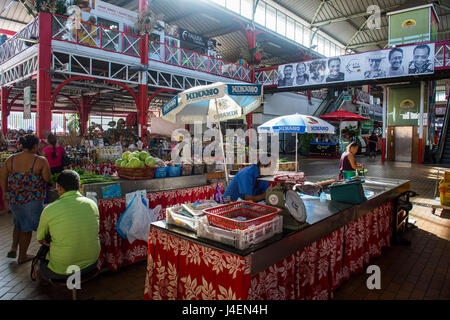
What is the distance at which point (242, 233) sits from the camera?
73.2 inches

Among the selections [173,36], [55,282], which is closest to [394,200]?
[55,282]

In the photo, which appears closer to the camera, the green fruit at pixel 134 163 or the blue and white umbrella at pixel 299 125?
the green fruit at pixel 134 163

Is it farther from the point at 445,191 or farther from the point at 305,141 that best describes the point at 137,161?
the point at 305,141

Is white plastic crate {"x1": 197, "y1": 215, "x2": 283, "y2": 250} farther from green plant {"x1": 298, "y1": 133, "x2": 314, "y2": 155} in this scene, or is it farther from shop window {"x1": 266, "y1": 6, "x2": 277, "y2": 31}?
shop window {"x1": 266, "y1": 6, "x2": 277, "y2": 31}

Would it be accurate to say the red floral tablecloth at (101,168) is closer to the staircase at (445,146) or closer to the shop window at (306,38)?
the staircase at (445,146)

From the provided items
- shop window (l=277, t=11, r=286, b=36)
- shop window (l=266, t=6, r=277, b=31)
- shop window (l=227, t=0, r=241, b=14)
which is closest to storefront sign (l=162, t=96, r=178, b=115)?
shop window (l=227, t=0, r=241, b=14)

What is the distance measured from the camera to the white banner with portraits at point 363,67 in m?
13.1

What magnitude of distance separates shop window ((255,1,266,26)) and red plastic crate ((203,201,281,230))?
18.9 m

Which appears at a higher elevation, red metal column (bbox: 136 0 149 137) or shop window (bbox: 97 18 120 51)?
shop window (bbox: 97 18 120 51)

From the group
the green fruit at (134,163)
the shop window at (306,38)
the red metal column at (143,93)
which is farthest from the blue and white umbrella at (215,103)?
the shop window at (306,38)

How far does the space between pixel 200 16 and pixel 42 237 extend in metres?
19.4

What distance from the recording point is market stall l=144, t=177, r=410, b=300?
6.18 feet

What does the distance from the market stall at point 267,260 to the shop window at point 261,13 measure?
1831cm

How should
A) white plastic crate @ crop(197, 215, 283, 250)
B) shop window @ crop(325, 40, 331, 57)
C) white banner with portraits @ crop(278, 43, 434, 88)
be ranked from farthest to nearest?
shop window @ crop(325, 40, 331, 57) < white banner with portraits @ crop(278, 43, 434, 88) < white plastic crate @ crop(197, 215, 283, 250)
